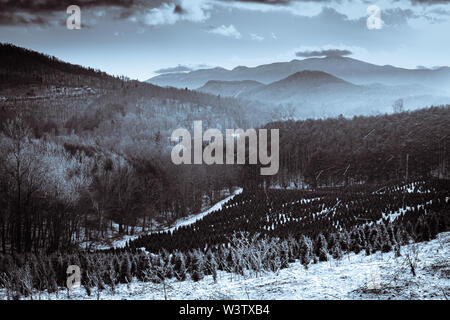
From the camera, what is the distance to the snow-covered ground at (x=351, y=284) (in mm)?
7992

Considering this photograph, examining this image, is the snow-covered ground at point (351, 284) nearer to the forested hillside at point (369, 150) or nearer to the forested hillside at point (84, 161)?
the forested hillside at point (84, 161)

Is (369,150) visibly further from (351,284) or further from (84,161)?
(351,284)

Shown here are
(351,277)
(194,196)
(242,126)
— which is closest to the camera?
(351,277)

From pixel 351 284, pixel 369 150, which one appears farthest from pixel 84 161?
pixel 369 150

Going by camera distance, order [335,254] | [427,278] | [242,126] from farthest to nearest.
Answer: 1. [242,126]
2. [335,254]
3. [427,278]

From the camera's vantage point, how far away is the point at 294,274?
38.6 feet

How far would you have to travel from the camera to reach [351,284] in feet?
29.3

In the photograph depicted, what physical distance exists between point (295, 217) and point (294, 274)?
61.1 feet

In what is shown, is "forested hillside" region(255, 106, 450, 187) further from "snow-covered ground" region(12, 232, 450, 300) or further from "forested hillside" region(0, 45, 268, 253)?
"snow-covered ground" region(12, 232, 450, 300)

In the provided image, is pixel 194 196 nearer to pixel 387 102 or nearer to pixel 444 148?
pixel 444 148

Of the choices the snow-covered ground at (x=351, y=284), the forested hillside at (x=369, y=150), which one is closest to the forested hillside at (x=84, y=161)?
the forested hillside at (x=369, y=150)

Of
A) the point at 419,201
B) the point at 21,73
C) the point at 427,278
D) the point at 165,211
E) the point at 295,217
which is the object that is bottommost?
the point at 165,211

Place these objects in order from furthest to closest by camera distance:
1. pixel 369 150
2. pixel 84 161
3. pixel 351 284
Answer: pixel 369 150
pixel 84 161
pixel 351 284

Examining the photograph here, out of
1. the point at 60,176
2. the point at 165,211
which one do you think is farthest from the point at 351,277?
the point at 165,211
